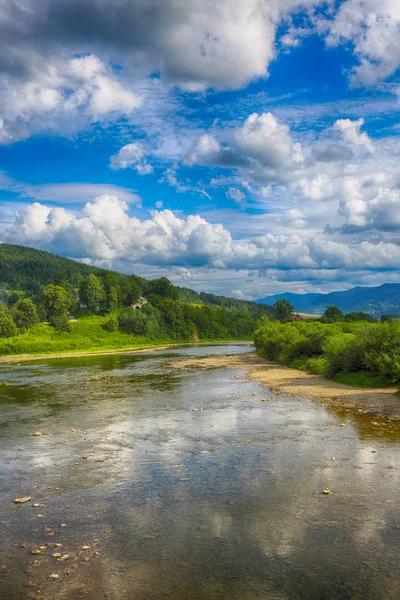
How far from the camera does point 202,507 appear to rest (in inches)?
636

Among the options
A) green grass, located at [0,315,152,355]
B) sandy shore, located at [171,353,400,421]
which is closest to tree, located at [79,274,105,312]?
green grass, located at [0,315,152,355]

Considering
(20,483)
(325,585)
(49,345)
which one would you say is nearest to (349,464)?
(325,585)

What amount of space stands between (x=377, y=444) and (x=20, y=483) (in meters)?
17.3

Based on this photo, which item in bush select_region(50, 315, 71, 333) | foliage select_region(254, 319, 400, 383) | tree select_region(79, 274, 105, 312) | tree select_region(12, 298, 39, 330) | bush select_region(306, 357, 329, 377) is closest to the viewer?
foliage select_region(254, 319, 400, 383)

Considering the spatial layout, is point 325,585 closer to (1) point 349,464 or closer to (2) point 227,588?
(2) point 227,588

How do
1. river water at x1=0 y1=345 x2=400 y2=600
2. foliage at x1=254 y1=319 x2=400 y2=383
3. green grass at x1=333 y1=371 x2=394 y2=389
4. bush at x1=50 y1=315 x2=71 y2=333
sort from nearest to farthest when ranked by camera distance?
river water at x1=0 y1=345 x2=400 y2=600
foliage at x1=254 y1=319 x2=400 y2=383
green grass at x1=333 y1=371 x2=394 y2=389
bush at x1=50 y1=315 x2=71 y2=333

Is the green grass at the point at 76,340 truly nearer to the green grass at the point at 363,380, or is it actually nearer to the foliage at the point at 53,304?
the foliage at the point at 53,304

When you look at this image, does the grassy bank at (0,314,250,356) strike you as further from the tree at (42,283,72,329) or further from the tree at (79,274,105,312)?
Result: the tree at (79,274,105,312)

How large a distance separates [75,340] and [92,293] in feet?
142

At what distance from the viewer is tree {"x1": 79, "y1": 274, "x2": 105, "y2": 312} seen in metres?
179

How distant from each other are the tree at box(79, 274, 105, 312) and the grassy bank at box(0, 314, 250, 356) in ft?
22.1

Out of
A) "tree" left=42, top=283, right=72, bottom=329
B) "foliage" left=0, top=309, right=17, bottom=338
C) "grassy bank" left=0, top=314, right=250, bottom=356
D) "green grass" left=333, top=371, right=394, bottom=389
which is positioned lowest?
"grassy bank" left=0, top=314, right=250, bottom=356

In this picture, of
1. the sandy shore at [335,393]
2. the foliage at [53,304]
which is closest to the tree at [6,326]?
the foliage at [53,304]

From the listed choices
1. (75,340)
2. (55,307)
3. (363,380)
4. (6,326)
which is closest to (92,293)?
(55,307)
